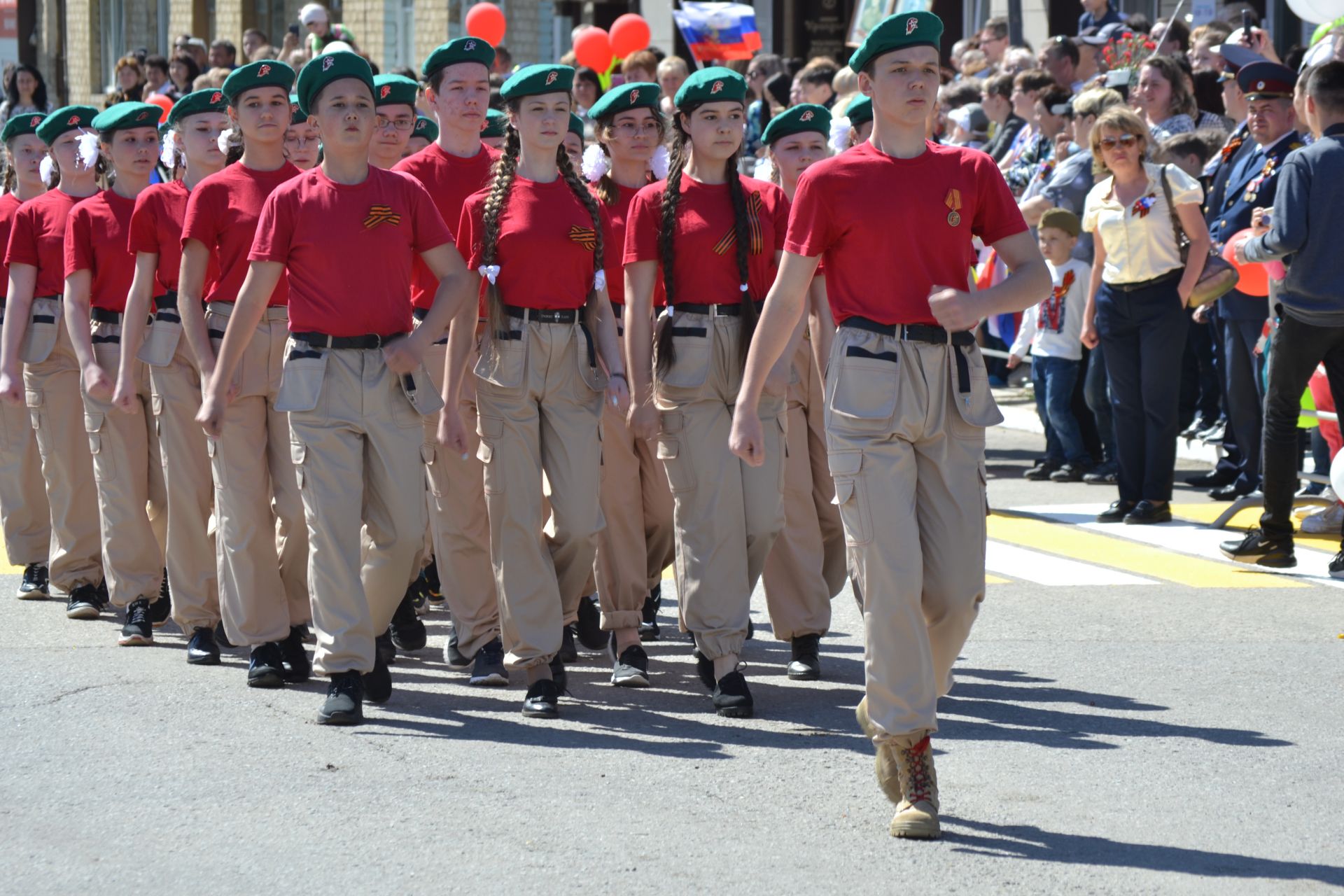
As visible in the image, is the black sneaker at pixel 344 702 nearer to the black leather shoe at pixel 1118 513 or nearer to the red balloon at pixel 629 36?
the black leather shoe at pixel 1118 513

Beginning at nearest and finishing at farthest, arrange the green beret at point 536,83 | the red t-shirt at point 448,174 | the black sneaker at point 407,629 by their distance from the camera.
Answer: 1. the green beret at point 536,83
2. the red t-shirt at point 448,174
3. the black sneaker at point 407,629

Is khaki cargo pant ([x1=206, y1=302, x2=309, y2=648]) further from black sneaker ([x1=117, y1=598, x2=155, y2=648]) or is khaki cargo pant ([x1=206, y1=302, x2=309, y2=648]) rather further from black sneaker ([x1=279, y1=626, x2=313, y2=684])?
black sneaker ([x1=117, y1=598, x2=155, y2=648])

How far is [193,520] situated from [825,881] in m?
3.93

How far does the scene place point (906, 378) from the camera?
562 cm

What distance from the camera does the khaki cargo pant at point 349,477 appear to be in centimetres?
698

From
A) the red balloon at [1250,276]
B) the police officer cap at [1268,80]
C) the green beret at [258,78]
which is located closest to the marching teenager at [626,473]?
the green beret at [258,78]

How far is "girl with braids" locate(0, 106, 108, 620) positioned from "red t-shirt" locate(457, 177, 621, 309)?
111 inches

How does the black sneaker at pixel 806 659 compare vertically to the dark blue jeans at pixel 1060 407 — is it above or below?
below

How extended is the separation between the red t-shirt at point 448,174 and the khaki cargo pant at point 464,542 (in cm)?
84

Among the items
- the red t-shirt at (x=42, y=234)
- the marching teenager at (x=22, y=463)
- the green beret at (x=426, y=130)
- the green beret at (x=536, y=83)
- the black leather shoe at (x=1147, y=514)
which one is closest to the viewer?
the green beret at (x=536, y=83)

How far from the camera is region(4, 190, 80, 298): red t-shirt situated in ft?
30.2

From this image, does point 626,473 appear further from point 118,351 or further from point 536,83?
point 118,351

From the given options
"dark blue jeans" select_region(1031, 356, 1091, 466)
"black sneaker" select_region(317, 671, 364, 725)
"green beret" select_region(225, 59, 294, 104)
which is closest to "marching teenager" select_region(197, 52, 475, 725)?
"black sneaker" select_region(317, 671, 364, 725)

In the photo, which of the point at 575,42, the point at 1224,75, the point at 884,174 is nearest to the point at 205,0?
the point at 575,42
